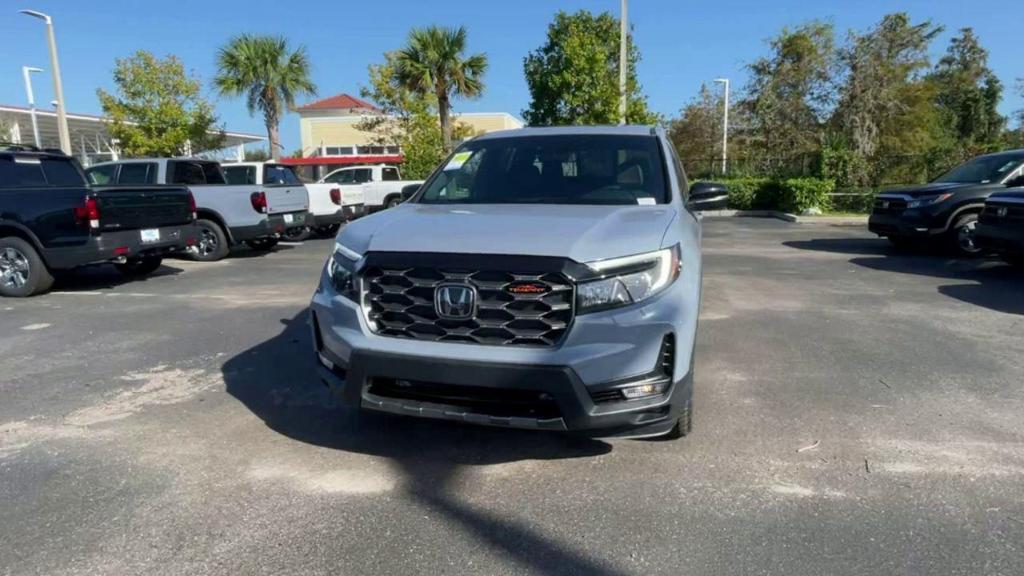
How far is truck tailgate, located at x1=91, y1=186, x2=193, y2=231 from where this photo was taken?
8169mm

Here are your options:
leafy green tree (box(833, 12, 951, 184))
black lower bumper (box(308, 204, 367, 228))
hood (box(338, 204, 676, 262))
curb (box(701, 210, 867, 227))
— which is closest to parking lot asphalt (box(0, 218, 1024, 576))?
hood (box(338, 204, 676, 262))

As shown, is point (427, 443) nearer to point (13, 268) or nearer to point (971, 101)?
point (13, 268)

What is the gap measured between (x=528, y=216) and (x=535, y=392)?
3.64 ft

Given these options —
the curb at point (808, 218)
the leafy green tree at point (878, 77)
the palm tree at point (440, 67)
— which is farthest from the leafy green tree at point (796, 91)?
the palm tree at point (440, 67)

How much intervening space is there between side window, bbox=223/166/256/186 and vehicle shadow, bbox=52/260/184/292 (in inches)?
103

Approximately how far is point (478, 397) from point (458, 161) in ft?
7.73

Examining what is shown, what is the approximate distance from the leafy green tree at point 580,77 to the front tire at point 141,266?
14.7m

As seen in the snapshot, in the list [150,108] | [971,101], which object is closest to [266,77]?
[150,108]

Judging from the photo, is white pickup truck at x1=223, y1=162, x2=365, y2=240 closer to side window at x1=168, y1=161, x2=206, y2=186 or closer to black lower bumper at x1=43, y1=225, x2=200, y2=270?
side window at x1=168, y1=161, x2=206, y2=186

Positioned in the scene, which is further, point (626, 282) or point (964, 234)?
point (964, 234)

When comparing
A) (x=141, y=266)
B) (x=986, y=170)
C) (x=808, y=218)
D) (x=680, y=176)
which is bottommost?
(x=808, y=218)

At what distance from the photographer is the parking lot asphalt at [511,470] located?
106 inches

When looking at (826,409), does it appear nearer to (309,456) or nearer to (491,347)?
(491,347)

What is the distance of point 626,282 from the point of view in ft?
9.83
